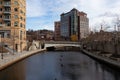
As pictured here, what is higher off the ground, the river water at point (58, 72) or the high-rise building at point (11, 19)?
the high-rise building at point (11, 19)

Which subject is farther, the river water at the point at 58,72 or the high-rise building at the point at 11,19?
the high-rise building at the point at 11,19

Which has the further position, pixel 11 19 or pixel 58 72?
pixel 11 19

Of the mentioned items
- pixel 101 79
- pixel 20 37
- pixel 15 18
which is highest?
pixel 15 18

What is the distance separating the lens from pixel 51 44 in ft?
473

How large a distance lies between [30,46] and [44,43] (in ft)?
73.9

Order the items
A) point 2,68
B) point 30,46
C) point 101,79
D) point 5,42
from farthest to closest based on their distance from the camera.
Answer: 1. point 30,46
2. point 5,42
3. point 2,68
4. point 101,79

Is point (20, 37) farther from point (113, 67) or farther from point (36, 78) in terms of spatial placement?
point (36, 78)

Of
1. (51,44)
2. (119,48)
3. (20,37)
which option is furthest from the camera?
(51,44)

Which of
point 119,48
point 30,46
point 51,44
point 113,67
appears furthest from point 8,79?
Answer: point 51,44

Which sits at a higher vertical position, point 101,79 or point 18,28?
point 18,28

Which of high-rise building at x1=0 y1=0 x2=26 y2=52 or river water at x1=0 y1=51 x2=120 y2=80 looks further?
high-rise building at x1=0 y1=0 x2=26 y2=52

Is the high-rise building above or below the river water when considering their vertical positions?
above

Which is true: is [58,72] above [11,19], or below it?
below

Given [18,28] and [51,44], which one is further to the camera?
[51,44]
